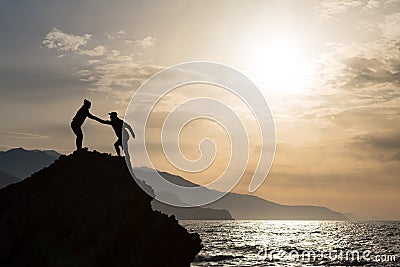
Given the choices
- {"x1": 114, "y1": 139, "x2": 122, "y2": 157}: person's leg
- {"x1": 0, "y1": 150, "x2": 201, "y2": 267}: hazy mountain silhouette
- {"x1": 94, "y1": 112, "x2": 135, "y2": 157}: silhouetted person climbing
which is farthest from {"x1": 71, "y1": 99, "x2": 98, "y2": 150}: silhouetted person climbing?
{"x1": 114, "y1": 139, "x2": 122, "y2": 157}: person's leg

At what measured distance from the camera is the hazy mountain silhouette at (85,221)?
2170cm

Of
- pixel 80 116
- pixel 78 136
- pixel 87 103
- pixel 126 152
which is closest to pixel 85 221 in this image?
pixel 126 152

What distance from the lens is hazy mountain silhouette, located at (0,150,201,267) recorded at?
2170 centimetres

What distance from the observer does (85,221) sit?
22953 millimetres

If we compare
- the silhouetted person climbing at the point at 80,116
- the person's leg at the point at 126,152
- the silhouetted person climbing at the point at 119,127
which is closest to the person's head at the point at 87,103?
the silhouetted person climbing at the point at 80,116

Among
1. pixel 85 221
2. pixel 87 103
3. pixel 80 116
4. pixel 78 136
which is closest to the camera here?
pixel 85 221

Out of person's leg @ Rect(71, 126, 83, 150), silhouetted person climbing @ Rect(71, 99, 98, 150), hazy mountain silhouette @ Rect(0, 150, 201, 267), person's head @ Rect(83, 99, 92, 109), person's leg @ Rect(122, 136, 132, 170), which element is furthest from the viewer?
person's leg @ Rect(122, 136, 132, 170)

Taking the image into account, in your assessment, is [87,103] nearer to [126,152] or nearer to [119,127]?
[119,127]

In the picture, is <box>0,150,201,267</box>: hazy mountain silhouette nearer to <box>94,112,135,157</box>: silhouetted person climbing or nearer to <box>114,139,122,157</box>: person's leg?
<box>114,139,122,157</box>: person's leg

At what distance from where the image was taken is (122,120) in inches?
1093

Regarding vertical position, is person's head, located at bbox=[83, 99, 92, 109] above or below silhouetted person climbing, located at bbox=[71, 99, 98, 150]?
above

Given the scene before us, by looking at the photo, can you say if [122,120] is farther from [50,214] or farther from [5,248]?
[5,248]

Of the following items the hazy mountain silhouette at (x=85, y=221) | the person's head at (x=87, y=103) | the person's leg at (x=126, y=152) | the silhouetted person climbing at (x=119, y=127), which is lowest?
the hazy mountain silhouette at (x=85, y=221)

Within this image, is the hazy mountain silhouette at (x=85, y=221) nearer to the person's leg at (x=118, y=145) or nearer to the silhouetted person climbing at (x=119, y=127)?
the person's leg at (x=118, y=145)
